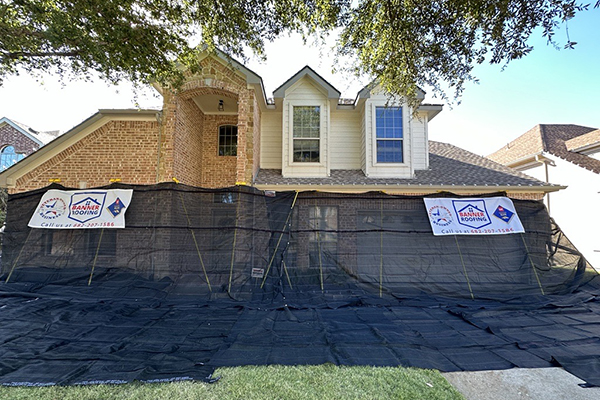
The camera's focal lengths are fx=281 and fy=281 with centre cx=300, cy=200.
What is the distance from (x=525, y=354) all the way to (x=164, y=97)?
9.31 meters

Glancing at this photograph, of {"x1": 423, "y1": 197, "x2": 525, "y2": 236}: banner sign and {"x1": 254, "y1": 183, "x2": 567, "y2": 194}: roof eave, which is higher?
{"x1": 254, "y1": 183, "x2": 567, "y2": 194}: roof eave

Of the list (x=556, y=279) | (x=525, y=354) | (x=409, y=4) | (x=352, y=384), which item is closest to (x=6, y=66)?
(x=409, y=4)

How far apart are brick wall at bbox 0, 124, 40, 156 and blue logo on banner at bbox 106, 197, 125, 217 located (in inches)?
762

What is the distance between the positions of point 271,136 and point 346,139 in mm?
2632

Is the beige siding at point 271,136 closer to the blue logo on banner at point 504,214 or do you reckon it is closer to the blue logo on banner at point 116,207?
the blue logo on banner at point 116,207

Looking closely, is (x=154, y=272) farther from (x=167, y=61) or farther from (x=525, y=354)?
(x=525, y=354)

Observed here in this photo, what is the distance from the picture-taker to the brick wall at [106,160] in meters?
8.12

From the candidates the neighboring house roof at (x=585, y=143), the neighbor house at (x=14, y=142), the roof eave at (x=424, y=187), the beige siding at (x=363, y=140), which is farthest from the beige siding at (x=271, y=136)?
the neighbor house at (x=14, y=142)

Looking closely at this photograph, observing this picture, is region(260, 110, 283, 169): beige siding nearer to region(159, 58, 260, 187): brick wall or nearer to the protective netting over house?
region(159, 58, 260, 187): brick wall

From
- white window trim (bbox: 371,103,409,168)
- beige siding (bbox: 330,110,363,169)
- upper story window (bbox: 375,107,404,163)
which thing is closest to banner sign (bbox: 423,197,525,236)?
white window trim (bbox: 371,103,409,168)

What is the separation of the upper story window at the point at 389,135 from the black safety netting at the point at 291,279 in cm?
358

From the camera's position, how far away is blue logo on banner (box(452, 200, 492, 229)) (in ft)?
19.1

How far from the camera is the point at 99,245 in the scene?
5445 millimetres

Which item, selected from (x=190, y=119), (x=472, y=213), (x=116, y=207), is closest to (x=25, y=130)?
(x=190, y=119)
